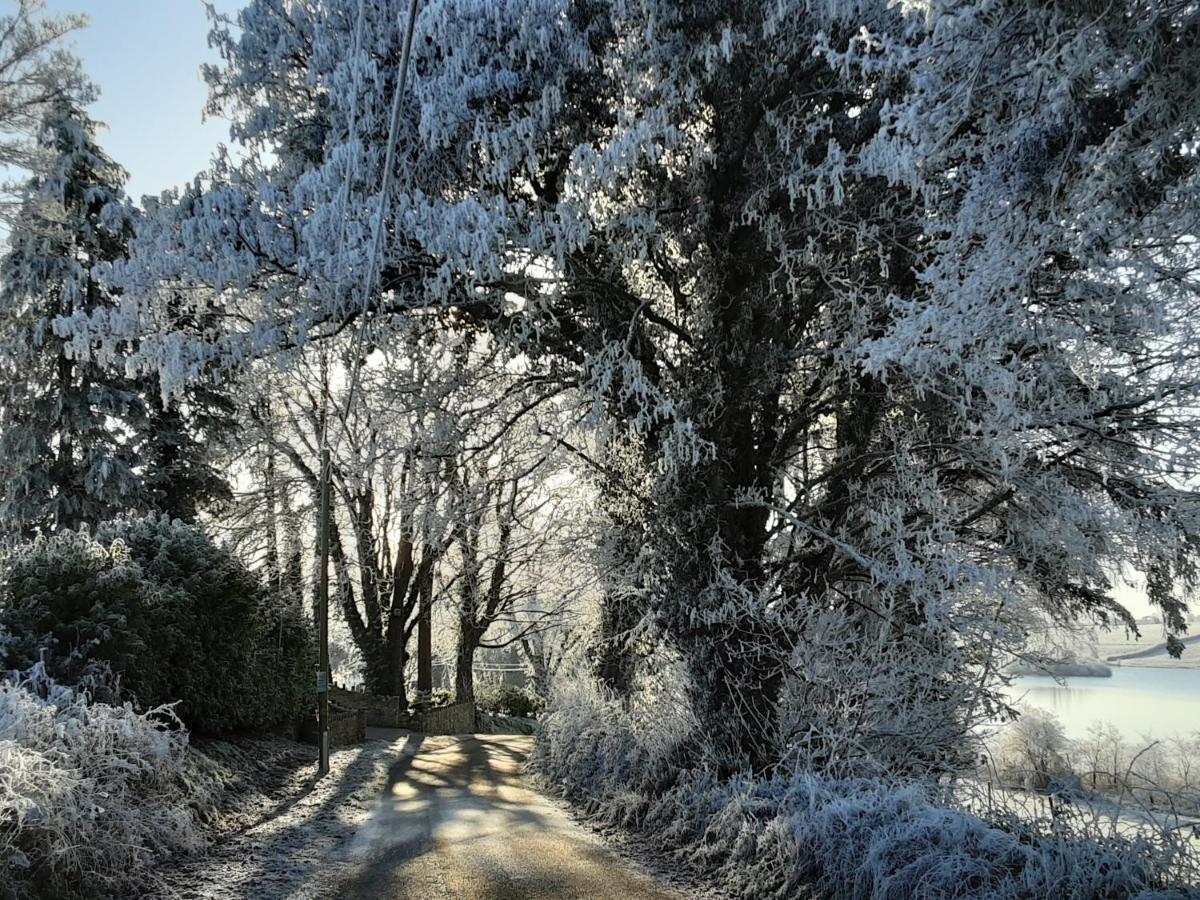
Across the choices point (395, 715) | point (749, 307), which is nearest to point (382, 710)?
point (395, 715)

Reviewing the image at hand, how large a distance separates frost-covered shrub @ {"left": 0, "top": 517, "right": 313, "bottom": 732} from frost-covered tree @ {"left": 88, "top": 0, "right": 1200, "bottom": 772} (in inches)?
104

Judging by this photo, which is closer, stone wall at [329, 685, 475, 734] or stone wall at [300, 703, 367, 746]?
stone wall at [300, 703, 367, 746]

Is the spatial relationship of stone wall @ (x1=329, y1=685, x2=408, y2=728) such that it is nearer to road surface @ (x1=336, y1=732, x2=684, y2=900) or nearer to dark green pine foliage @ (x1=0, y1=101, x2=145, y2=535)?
dark green pine foliage @ (x1=0, y1=101, x2=145, y2=535)

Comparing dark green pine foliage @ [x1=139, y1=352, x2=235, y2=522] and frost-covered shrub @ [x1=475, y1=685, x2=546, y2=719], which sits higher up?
dark green pine foliage @ [x1=139, y1=352, x2=235, y2=522]

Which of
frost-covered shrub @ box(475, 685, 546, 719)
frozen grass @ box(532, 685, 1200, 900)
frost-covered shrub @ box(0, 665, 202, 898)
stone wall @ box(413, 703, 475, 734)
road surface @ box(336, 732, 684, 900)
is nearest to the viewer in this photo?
frozen grass @ box(532, 685, 1200, 900)

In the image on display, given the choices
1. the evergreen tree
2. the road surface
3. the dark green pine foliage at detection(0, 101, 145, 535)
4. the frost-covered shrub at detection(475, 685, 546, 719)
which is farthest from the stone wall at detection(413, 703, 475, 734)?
the road surface

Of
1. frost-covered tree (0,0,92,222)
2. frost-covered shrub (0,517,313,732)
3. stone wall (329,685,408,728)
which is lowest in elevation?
stone wall (329,685,408,728)

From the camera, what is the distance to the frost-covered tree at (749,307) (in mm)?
7359

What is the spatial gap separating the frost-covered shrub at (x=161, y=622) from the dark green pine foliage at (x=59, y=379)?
4.35 metres

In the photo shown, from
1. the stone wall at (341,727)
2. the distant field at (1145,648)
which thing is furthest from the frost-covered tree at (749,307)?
the stone wall at (341,727)

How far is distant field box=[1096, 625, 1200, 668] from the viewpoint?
9.79 m

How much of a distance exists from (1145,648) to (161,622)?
11.6 m

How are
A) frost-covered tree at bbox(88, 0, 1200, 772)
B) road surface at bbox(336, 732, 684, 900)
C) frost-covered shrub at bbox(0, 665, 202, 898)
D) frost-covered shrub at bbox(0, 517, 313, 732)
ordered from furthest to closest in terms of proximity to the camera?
frost-covered shrub at bbox(0, 517, 313, 732) → frost-covered tree at bbox(88, 0, 1200, 772) → road surface at bbox(336, 732, 684, 900) → frost-covered shrub at bbox(0, 665, 202, 898)

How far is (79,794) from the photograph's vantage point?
6617 millimetres
